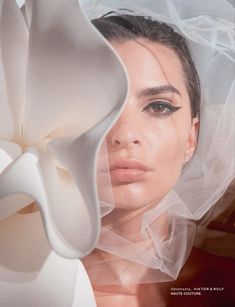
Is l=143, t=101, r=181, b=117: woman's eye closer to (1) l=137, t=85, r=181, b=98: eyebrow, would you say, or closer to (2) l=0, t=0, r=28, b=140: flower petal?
(1) l=137, t=85, r=181, b=98: eyebrow

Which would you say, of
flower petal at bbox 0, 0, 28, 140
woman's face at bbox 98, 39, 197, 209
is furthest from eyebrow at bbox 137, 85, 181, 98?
flower petal at bbox 0, 0, 28, 140

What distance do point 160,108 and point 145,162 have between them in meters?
0.05

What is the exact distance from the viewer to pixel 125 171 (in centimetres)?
45

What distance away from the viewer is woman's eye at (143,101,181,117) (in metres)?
0.46

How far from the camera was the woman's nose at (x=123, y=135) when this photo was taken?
1.44ft

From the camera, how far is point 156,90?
467 millimetres

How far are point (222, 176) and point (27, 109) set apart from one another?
21cm

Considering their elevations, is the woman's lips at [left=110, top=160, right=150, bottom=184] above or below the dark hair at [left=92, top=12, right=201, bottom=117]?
below

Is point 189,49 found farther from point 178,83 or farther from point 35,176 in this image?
point 35,176

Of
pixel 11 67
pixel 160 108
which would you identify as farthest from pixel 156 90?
pixel 11 67

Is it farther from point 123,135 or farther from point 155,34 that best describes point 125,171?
point 155,34

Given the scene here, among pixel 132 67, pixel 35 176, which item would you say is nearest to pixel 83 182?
pixel 35 176

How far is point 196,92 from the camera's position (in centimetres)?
49

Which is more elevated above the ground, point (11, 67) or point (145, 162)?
point (11, 67)
